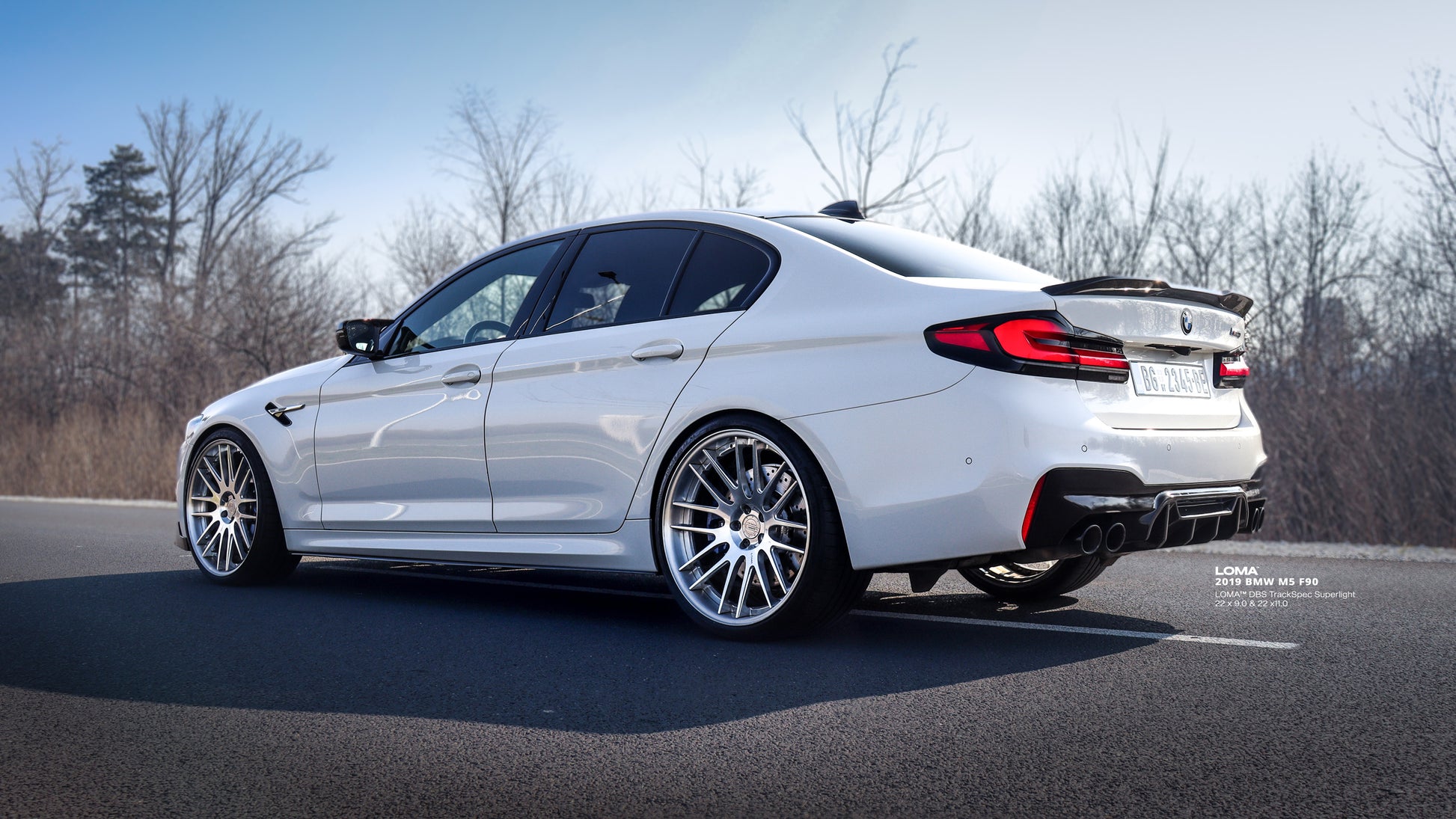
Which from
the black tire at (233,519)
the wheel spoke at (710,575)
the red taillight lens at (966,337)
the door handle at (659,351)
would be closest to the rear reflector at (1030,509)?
the red taillight lens at (966,337)

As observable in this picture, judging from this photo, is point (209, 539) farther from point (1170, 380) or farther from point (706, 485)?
point (1170, 380)

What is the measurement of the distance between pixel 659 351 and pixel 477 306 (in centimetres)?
143

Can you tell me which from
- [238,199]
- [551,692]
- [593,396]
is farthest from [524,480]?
[238,199]

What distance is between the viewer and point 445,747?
10.3 feet

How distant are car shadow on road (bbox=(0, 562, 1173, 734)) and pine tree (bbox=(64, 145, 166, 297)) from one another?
143ft

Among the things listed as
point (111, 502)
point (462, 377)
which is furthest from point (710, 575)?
point (111, 502)

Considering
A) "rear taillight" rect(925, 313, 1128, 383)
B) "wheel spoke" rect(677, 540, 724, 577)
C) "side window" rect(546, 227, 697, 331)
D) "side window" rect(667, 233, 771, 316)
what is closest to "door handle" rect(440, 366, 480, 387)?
"side window" rect(546, 227, 697, 331)

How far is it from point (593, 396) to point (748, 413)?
31.2 inches

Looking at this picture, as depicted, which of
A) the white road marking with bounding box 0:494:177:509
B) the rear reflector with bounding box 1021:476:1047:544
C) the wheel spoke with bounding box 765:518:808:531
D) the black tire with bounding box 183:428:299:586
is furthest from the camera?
the white road marking with bounding box 0:494:177:509

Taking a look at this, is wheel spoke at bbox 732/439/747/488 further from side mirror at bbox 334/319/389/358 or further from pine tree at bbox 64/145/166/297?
pine tree at bbox 64/145/166/297

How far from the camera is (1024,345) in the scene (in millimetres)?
3812

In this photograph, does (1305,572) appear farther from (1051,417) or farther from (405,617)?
(405,617)

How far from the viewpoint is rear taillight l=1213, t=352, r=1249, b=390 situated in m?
4.46

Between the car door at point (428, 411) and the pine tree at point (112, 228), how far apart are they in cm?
4285
